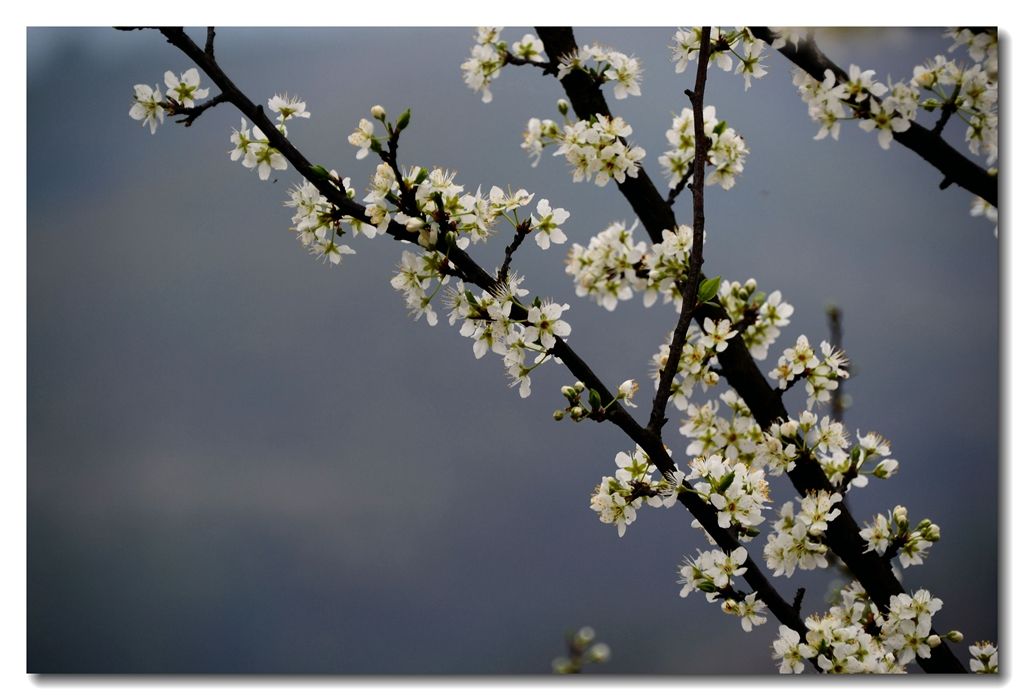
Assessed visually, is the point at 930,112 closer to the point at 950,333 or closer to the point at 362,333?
the point at 950,333

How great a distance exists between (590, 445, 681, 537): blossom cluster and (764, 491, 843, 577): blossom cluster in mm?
377

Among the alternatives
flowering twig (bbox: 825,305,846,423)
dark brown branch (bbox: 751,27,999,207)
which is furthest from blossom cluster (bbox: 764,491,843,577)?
dark brown branch (bbox: 751,27,999,207)

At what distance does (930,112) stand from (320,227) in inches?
52.7

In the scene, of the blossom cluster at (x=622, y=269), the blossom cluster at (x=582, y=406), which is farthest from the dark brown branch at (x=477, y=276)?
the blossom cluster at (x=622, y=269)

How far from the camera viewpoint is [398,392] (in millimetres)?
2242

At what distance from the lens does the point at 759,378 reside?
6.45ft

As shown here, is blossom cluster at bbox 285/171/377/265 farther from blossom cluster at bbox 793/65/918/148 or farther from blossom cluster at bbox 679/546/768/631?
blossom cluster at bbox 793/65/918/148

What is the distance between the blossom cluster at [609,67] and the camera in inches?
76.6

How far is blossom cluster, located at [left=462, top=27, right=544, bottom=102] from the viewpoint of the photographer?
201 centimetres

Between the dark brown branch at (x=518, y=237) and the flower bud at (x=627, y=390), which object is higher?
the dark brown branch at (x=518, y=237)

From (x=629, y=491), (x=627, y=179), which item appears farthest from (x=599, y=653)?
(x=627, y=179)

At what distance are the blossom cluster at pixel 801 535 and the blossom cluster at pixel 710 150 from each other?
762 millimetres

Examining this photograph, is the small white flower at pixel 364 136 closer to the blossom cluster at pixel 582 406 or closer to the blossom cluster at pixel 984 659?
the blossom cluster at pixel 582 406
